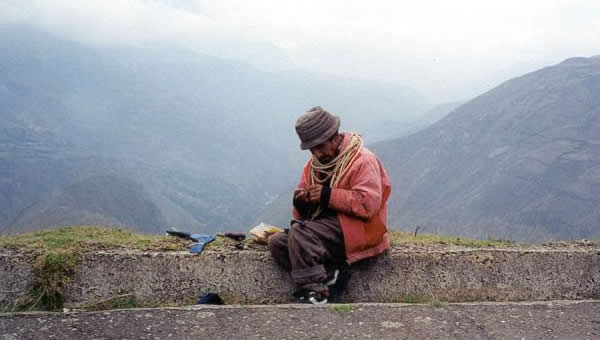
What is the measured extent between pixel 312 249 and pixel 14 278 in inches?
103

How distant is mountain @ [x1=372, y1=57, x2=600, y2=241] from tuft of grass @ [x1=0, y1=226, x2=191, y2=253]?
78.2 m

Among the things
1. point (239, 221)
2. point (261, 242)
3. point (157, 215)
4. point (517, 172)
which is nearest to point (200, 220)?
point (239, 221)

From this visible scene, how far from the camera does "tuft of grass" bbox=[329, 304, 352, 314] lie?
424 centimetres

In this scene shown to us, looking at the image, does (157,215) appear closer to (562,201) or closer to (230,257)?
(562,201)

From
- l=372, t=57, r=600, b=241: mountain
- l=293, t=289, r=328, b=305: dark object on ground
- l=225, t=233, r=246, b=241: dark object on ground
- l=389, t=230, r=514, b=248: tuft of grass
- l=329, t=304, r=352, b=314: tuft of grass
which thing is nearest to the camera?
l=329, t=304, r=352, b=314: tuft of grass

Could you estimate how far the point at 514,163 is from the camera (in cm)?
12850

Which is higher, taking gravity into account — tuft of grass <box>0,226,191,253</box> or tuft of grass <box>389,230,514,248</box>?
tuft of grass <box>0,226,191,253</box>

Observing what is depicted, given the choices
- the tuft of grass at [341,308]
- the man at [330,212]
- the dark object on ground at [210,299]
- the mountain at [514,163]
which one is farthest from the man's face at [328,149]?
the mountain at [514,163]

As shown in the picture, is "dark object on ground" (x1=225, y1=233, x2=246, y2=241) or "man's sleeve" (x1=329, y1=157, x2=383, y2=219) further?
"dark object on ground" (x1=225, y1=233, x2=246, y2=241)

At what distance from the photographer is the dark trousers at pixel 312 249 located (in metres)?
4.61

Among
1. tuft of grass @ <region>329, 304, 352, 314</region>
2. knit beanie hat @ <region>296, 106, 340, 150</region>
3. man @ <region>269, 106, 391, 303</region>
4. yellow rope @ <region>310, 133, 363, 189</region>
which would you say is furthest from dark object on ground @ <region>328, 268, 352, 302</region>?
knit beanie hat @ <region>296, 106, 340, 150</region>

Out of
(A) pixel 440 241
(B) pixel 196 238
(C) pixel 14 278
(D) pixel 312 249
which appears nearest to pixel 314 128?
(D) pixel 312 249

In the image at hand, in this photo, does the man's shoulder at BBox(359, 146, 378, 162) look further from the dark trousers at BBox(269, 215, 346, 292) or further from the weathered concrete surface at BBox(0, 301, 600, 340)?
the weathered concrete surface at BBox(0, 301, 600, 340)

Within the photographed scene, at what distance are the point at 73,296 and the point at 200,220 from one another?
18544cm
